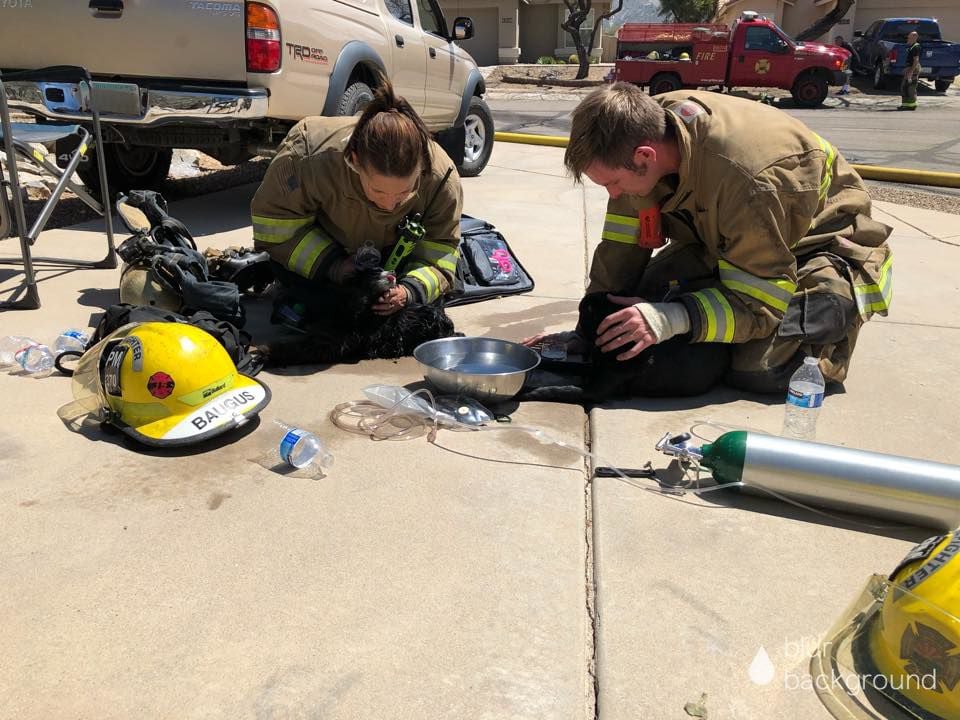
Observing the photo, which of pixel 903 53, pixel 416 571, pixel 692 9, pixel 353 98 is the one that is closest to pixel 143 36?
pixel 353 98

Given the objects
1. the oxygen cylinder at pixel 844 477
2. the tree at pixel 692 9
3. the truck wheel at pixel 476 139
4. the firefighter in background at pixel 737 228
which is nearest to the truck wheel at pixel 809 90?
the truck wheel at pixel 476 139

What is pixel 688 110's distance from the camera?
122 inches

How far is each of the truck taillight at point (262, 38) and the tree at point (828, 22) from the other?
33.9m

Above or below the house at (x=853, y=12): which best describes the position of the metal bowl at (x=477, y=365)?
below

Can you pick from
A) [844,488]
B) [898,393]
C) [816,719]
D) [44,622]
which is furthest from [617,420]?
[44,622]

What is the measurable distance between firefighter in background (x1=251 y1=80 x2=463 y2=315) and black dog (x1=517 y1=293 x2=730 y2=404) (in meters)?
0.77

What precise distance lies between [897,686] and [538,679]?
75 cm

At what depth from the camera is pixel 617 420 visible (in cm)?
321

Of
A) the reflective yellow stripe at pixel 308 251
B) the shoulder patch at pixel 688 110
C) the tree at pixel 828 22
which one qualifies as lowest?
the reflective yellow stripe at pixel 308 251

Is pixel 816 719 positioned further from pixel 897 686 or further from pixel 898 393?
pixel 898 393

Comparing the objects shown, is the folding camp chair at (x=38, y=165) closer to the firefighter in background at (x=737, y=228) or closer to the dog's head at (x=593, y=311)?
the dog's head at (x=593, y=311)

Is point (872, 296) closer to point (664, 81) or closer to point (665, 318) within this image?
point (665, 318)

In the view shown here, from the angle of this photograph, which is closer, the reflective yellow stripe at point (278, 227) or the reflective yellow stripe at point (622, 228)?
the reflective yellow stripe at point (622, 228)

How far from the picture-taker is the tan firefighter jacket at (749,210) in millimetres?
3012
